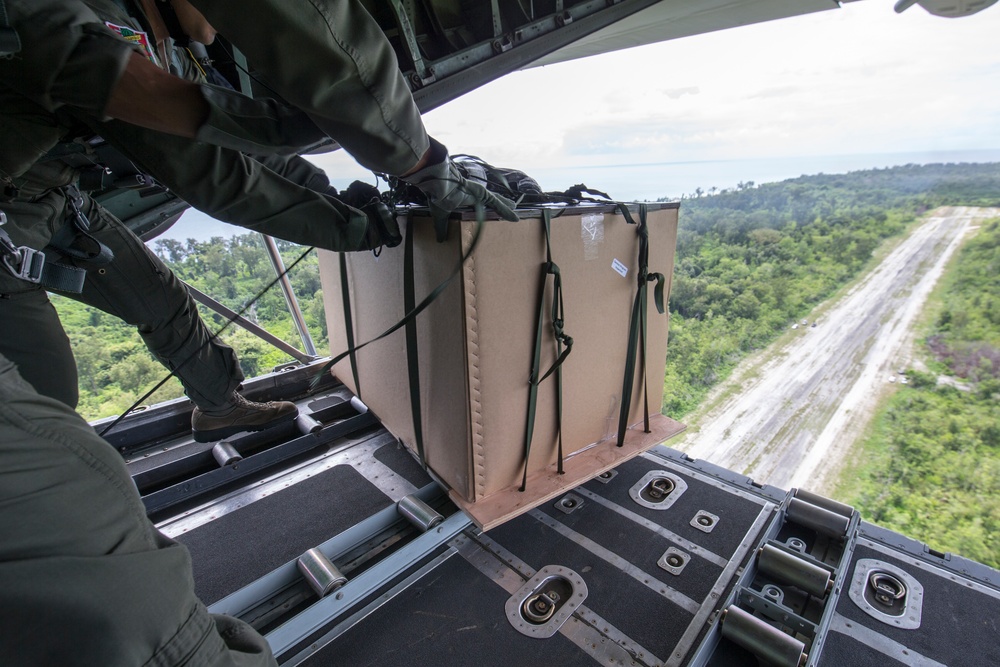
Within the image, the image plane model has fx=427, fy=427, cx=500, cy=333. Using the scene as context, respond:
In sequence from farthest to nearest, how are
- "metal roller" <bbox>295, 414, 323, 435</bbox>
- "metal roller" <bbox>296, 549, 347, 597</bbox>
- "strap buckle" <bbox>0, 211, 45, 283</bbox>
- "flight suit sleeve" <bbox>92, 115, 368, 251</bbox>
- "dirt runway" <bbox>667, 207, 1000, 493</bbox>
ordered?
"dirt runway" <bbox>667, 207, 1000, 493</bbox>
"metal roller" <bbox>295, 414, 323, 435</bbox>
"metal roller" <bbox>296, 549, 347, 597</bbox>
"flight suit sleeve" <bbox>92, 115, 368, 251</bbox>
"strap buckle" <bbox>0, 211, 45, 283</bbox>

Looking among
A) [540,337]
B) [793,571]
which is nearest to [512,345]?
[540,337]

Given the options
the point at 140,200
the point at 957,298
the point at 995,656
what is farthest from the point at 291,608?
the point at 957,298

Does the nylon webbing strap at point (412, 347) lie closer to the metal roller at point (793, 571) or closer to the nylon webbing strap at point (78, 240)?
the nylon webbing strap at point (78, 240)

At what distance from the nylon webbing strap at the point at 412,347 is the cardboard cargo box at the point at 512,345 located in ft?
0.04

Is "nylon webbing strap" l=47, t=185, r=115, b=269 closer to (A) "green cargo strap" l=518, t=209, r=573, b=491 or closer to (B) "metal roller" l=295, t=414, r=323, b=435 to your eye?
(B) "metal roller" l=295, t=414, r=323, b=435

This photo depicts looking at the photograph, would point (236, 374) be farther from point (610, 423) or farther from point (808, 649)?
point (808, 649)

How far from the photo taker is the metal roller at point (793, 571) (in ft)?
4.47

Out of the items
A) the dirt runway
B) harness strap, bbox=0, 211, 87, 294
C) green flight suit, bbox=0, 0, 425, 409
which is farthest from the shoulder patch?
the dirt runway

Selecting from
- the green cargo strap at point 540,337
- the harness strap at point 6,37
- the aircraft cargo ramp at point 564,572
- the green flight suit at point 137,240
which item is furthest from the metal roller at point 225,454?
the harness strap at point 6,37

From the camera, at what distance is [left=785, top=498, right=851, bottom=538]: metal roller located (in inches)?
63.6

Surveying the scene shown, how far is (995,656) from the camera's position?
4.15 feet

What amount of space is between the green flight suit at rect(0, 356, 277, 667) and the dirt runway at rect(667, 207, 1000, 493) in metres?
12.0

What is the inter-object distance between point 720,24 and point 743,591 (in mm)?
5708

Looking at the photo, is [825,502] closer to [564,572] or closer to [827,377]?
[564,572]
